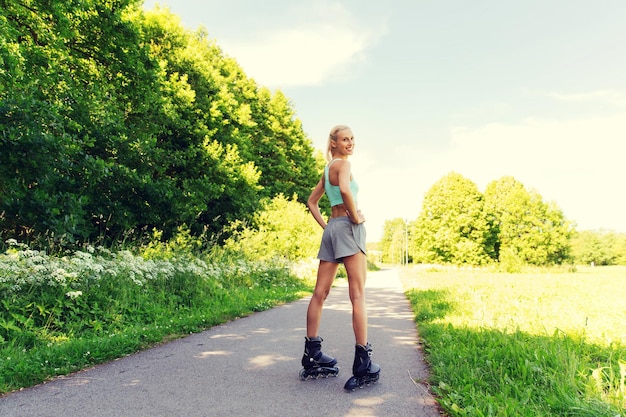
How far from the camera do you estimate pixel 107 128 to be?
995 cm

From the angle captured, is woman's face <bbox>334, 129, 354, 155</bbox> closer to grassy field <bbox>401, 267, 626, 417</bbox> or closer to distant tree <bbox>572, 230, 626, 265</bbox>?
grassy field <bbox>401, 267, 626, 417</bbox>

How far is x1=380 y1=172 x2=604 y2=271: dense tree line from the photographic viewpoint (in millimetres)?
47938

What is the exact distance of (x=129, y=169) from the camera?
10.1 meters

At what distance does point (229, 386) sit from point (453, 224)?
1903 inches

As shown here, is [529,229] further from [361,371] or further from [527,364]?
[361,371]

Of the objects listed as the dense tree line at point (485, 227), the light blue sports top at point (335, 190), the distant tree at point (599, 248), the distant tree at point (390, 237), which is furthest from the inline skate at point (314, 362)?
the distant tree at point (390, 237)

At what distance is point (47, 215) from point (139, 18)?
393 inches

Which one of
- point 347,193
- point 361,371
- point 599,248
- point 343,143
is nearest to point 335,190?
point 347,193

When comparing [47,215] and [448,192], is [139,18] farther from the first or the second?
[448,192]

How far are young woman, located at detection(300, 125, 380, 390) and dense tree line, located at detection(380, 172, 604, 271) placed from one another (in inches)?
1823

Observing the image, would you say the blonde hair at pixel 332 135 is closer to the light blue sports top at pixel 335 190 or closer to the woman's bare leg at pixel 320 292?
the light blue sports top at pixel 335 190

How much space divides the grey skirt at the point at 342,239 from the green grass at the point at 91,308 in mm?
2620

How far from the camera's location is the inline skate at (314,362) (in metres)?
3.50

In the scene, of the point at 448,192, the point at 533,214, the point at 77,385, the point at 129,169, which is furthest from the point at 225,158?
the point at 533,214
